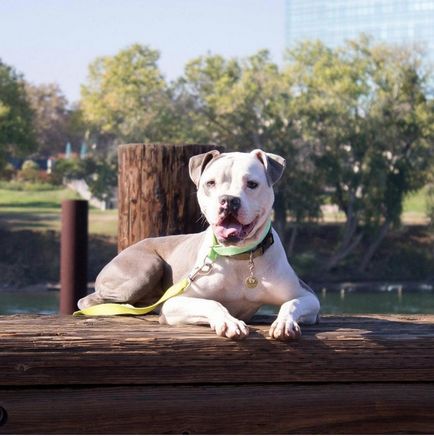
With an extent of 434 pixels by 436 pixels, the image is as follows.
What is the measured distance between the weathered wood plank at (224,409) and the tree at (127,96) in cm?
4093

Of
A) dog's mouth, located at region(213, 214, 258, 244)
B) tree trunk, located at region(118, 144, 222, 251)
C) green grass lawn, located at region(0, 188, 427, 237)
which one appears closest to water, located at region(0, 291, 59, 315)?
green grass lawn, located at region(0, 188, 427, 237)

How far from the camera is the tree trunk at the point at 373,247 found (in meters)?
45.6

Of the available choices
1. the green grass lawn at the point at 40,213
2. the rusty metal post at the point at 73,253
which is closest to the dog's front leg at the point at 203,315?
the rusty metal post at the point at 73,253

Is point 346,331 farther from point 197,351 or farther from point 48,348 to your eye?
point 48,348

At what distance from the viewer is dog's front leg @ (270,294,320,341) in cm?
330

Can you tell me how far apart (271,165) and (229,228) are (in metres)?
0.32

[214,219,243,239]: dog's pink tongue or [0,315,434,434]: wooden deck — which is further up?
[214,219,243,239]: dog's pink tongue

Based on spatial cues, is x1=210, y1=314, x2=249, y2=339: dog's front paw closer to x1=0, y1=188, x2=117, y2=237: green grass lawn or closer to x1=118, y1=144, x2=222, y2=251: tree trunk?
x1=118, y1=144, x2=222, y2=251: tree trunk

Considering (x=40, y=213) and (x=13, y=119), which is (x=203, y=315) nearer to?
(x=13, y=119)

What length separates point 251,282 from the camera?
12.3 ft

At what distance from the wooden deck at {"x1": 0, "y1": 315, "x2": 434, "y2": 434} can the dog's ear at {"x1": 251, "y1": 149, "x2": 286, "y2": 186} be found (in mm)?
618

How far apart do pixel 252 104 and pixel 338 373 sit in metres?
41.7

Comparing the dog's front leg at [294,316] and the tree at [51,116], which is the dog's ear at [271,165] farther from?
the tree at [51,116]

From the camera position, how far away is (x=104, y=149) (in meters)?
50.0
